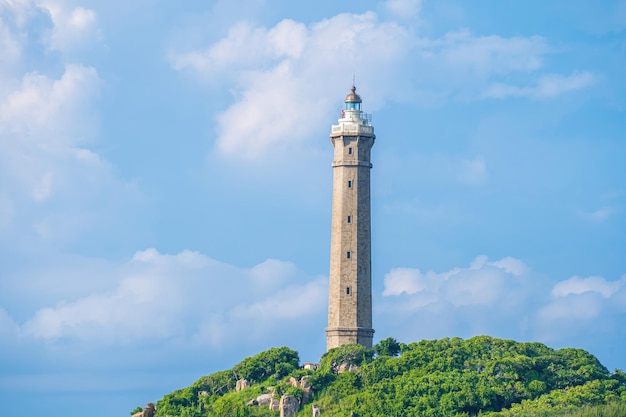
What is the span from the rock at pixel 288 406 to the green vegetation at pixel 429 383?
54cm

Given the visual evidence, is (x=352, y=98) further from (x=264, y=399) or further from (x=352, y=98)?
(x=264, y=399)

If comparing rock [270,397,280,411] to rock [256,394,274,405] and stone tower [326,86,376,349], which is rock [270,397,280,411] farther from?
stone tower [326,86,376,349]

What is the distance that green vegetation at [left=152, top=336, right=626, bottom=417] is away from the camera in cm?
9862

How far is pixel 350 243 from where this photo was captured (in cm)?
11094

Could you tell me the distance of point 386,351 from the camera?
355ft

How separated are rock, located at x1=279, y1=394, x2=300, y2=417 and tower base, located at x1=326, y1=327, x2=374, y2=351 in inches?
353

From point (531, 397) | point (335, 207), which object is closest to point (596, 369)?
point (531, 397)

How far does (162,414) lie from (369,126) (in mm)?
24489

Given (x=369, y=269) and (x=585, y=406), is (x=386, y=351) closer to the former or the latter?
(x=369, y=269)

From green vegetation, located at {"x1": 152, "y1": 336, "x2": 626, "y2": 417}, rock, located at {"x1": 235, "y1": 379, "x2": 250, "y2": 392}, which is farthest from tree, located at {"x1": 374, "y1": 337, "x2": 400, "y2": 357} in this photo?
rock, located at {"x1": 235, "y1": 379, "x2": 250, "y2": 392}

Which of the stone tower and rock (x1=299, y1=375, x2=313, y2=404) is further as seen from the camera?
the stone tower

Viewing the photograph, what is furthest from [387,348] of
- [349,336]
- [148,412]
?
[148,412]

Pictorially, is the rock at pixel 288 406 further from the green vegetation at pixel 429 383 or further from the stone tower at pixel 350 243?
the stone tower at pixel 350 243

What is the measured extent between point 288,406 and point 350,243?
552 inches
